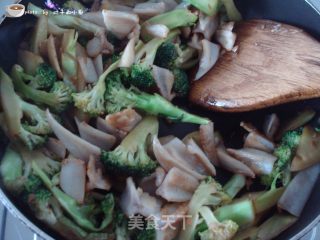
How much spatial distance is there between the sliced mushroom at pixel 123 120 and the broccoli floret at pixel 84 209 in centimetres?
18

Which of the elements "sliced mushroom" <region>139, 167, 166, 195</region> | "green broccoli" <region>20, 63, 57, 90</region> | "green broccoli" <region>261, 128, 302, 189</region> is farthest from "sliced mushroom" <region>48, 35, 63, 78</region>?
"green broccoli" <region>261, 128, 302, 189</region>

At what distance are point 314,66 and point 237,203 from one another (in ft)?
1.36

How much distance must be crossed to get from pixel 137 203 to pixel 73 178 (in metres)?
0.15

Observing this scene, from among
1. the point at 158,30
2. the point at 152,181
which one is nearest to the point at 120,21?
the point at 158,30

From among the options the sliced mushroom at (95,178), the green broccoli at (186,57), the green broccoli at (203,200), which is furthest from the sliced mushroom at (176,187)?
the green broccoli at (186,57)

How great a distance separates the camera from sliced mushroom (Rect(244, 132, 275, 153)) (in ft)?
4.13

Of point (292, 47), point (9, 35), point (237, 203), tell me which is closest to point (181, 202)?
point (237, 203)

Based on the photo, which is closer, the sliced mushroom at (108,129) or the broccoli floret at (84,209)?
the broccoli floret at (84,209)

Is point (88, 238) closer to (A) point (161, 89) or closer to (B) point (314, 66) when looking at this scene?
(A) point (161, 89)

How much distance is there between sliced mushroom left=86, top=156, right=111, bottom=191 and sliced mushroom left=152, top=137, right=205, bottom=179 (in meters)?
0.13

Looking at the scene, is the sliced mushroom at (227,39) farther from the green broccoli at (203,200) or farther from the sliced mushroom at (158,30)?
the green broccoli at (203,200)

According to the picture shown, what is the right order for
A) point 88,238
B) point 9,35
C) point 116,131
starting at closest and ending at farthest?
point 88,238 → point 116,131 → point 9,35

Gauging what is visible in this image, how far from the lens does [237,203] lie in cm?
112

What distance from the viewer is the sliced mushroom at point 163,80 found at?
1.27m
